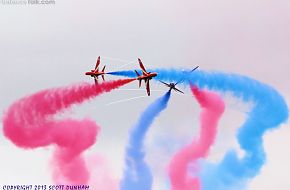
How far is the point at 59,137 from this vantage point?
4859cm

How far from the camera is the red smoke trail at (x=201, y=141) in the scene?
48.6 meters

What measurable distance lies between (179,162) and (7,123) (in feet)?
37.5

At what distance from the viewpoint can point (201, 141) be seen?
48719 mm

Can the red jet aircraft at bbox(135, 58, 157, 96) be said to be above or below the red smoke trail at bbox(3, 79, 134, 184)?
above

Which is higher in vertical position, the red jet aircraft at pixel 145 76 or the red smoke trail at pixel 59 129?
the red jet aircraft at pixel 145 76

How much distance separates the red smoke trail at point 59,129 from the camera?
48.1 meters

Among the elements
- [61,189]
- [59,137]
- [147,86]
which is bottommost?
[61,189]

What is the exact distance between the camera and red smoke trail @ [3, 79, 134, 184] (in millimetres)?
48125

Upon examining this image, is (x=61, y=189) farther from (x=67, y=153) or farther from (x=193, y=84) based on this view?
(x=193, y=84)

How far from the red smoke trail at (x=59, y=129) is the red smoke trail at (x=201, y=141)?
5332mm

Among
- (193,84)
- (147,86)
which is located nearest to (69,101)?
(147,86)

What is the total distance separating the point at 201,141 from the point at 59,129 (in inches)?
365

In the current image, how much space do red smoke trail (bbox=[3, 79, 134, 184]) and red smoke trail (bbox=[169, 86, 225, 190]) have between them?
533 centimetres

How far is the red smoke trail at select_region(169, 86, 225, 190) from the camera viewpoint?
159 ft
